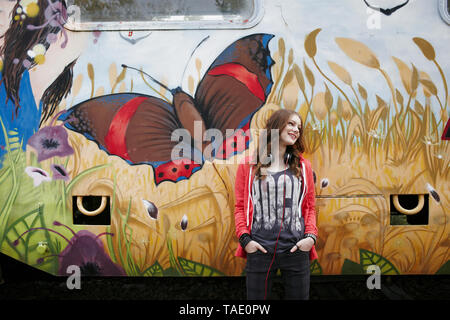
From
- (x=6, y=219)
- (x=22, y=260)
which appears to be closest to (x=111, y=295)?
(x=22, y=260)

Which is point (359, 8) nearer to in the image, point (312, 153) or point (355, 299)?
point (312, 153)

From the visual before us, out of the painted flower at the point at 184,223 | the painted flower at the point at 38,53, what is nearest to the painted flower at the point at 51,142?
the painted flower at the point at 38,53

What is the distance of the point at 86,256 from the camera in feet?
7.18

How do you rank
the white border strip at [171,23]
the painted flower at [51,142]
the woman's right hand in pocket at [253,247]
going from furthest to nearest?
the painted flower at [51,142] → the white border strip at [171,23] → the woman's right hand in pocket at [253,247]

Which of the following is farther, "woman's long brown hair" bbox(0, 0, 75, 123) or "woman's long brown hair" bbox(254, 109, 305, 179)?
"woman's long brown hair" bbox(0, 0, 75, 123)

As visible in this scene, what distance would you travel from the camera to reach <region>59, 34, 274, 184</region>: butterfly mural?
2076mm

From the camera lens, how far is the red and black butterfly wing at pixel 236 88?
2068 millimetres

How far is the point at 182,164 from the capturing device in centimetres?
212

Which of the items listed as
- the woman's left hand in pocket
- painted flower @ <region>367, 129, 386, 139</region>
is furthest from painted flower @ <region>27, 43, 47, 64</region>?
painted flower @ <region>367, 129, 386, 139</region>

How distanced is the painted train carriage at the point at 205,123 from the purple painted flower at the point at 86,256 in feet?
0.04

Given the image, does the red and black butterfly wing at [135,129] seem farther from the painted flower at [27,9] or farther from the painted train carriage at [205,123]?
the painted flower at [27,9]

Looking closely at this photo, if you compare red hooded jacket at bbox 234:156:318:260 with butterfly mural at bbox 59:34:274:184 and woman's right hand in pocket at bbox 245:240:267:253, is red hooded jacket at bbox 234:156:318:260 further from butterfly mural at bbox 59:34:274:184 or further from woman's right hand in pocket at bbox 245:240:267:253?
butterfly mural at bbox 59:34:274:184

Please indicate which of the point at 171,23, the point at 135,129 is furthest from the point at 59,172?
the point at 171,23

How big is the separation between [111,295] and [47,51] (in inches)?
82.1
